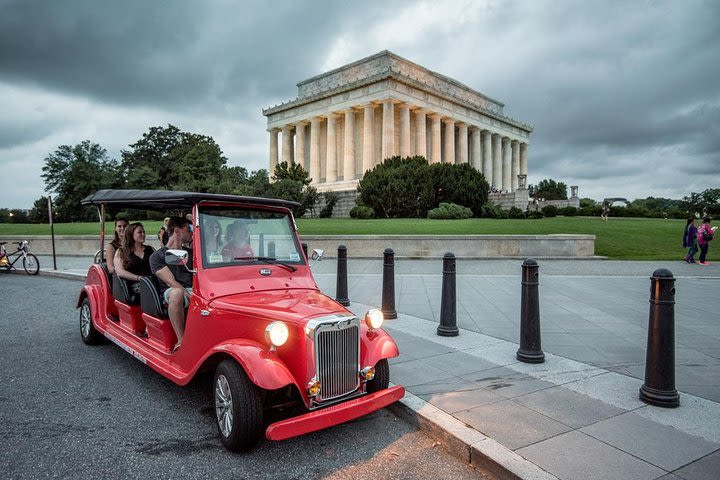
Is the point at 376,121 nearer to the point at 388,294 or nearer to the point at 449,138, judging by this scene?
the point at 449,138

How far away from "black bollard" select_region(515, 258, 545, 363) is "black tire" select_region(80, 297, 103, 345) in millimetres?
5682

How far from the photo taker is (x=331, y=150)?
58188mm

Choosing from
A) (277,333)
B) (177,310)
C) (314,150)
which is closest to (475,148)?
(314,150)

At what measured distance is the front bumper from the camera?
3096 millimetres

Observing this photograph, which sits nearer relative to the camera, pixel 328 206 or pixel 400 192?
pixel 400 192

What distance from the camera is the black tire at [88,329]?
6344 mm

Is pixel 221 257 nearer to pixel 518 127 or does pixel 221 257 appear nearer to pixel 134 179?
pixel 134 179

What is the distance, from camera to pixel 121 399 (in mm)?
4508

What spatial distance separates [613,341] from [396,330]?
3.00 meters

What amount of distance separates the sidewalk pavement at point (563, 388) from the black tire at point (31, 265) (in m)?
12.6

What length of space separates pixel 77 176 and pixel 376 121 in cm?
3722

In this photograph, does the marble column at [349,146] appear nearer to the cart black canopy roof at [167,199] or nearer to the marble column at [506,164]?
the marble column at [506,164]

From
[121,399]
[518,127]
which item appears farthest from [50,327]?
[518,127]

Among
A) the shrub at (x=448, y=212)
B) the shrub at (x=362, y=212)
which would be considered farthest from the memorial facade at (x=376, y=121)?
the shrub at (x=448, y=212)
